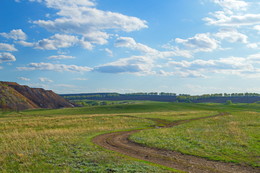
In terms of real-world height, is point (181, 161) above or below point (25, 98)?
below

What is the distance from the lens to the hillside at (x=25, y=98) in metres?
131

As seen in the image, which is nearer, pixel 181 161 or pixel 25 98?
pixel 181 161

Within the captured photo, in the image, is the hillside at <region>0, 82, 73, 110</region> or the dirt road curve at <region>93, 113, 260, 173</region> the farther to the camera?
the hillside at <region>0, 82, 73, 110</region>

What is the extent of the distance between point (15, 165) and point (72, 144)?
353 inches

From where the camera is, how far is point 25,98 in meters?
151

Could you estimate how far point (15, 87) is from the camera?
6678 inches

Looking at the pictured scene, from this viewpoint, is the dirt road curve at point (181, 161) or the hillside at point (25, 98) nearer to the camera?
the dirt road curve at point (181, 161)

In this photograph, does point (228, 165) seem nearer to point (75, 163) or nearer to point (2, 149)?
point (75, 163)

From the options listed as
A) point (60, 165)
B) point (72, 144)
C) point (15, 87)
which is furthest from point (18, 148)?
A: point (15, 87)

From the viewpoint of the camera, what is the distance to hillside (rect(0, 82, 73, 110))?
13112 cm

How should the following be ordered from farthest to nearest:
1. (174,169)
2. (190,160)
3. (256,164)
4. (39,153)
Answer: (39,153) → (190,160) → (256,164) → (174,169)

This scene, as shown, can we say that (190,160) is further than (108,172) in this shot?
Yes

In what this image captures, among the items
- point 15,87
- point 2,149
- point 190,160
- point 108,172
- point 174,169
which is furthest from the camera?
point 15,87

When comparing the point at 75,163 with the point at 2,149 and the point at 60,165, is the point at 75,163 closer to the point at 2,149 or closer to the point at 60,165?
the point at 60,165
